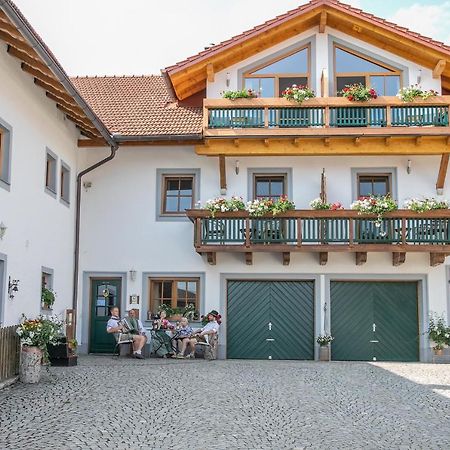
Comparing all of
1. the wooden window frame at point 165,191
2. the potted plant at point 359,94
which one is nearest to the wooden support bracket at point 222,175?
the wooden window frame at point 165,191

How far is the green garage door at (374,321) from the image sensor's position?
18078mm

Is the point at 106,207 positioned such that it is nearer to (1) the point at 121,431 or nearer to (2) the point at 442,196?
(2) the point at 442,196

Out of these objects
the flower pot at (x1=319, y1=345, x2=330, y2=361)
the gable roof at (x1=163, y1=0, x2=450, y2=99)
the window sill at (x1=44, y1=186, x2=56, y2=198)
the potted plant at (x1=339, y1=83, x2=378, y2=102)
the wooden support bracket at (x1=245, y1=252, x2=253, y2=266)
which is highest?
the gable roof at (x1=163, y1=0, x2=450, y2=99)

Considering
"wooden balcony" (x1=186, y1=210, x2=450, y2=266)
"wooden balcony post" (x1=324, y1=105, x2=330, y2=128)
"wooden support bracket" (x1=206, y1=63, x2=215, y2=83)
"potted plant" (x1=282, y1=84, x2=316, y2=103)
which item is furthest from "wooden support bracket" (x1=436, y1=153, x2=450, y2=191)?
"wooden support bracket" (x1=206, y1=63, x2=215, y2=83)

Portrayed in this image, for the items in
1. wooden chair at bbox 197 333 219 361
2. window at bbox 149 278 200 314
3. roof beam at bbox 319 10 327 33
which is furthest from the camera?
window at bbox 149 278 200 314

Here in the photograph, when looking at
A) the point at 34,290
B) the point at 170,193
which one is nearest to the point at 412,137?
the point at 170,193

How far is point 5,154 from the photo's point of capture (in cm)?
1314

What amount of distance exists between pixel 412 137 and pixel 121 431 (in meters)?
11.3

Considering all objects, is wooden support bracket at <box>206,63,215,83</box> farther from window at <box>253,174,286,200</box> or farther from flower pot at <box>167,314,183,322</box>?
flower pot at <box>167,314,183,322</box>

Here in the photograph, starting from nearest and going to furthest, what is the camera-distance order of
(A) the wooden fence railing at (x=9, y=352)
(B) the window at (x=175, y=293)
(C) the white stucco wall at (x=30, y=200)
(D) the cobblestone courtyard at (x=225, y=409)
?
(D) the cobblestone courtyard at (x=225, y=409) → (A) the wooden fence railing at (x=9, y=352) → (C) the white stucco wall at (x=30, y=200) → (B) the window at (x=175, y=293)

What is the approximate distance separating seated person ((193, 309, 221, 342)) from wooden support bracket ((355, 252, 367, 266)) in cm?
364

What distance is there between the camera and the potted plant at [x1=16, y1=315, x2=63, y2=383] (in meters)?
12.1

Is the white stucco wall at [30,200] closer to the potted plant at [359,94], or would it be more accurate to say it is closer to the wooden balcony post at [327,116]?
the wooden balcony post at [327,116]

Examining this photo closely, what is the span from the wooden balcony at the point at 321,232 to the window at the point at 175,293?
1.38 m
